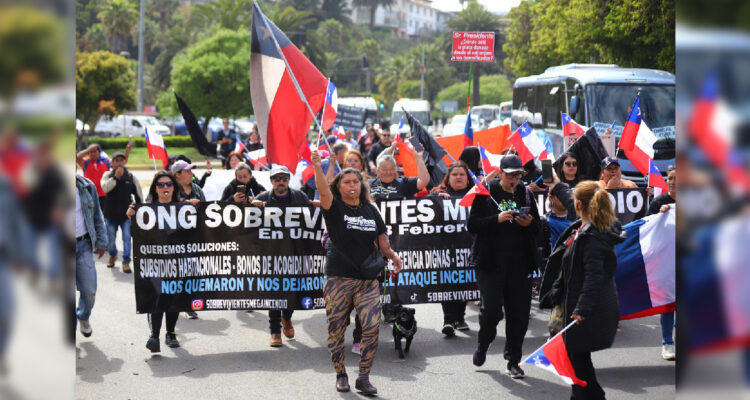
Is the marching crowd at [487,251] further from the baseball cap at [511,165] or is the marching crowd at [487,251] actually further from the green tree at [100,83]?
the green tree at [100,83]

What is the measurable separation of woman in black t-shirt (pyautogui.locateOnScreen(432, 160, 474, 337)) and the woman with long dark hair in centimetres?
255

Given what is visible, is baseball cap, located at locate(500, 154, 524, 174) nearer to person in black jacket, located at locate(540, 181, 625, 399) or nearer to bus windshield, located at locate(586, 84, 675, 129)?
person in black jacket, located at locate(540, 181, 625, 399)

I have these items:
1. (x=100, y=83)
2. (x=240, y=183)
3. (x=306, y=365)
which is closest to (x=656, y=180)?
(x=306, y=365)

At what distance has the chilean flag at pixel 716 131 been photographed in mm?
1316

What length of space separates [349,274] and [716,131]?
491 centimetres

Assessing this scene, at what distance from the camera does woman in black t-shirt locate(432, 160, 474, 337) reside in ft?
26.6

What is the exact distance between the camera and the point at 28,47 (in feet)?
5.15

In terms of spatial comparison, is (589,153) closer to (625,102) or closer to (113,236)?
(113,236)

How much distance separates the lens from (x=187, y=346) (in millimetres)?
7691

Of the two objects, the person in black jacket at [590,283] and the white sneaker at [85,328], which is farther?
the white sneaker at [85,328]

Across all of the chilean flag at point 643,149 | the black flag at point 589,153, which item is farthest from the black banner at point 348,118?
the chilean flag at point 643,149

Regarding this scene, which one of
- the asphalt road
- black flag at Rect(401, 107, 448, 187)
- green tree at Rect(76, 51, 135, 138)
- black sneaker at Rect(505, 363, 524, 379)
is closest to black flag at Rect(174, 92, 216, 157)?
the asphalt road

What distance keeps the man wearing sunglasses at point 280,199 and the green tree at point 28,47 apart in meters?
6.16

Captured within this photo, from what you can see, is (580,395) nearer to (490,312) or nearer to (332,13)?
(490,312)
